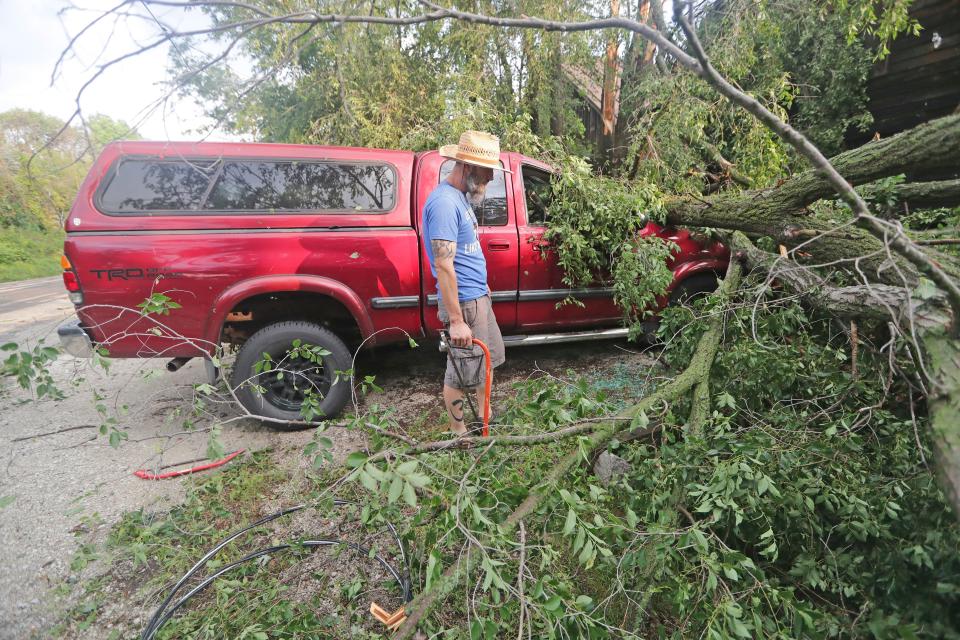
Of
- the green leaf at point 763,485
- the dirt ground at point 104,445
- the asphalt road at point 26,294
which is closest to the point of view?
the green leaf at point 763,485

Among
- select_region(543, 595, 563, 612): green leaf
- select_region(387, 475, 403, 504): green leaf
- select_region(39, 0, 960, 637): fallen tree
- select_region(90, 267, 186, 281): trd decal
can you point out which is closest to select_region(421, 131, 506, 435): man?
select_region(39, 0, 960, 637): fallen tree

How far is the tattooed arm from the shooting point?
2422 mm

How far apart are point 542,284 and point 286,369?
214 cm

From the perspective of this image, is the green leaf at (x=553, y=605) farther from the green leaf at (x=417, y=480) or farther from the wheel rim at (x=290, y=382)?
the wheel rim at (x=290, y=382)

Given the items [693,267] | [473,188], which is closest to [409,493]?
[473,188]

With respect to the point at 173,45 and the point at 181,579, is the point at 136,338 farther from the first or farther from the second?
the point at 173,45

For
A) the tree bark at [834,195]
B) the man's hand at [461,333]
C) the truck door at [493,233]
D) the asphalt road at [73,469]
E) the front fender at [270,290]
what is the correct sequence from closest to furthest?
1. the tree bark at [834,195]
2. the asphalt road at [73,469]
3. the man's hand at [461,333]
4. the front fender at [270,290]
5. the truck door at [493,233]

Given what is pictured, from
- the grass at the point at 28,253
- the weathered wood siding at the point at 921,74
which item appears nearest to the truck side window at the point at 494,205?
the weathered wood siding at the point at 921,74

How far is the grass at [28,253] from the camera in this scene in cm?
1445

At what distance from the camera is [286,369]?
319cm

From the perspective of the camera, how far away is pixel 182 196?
2953 millimetres

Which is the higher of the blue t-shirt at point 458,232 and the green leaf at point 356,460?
the blue t-shirt at point 458,232

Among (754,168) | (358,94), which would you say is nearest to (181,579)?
(754,168)

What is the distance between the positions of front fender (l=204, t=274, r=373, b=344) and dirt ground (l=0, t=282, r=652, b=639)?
533 mm
